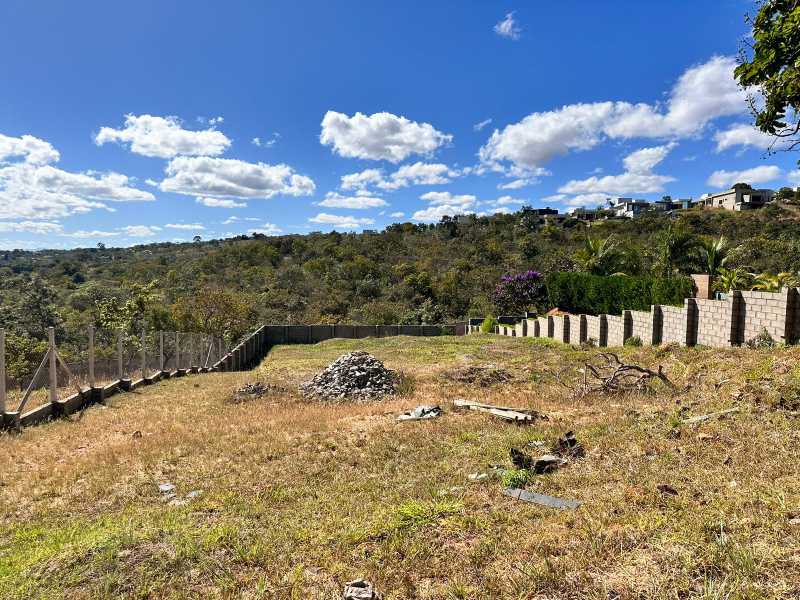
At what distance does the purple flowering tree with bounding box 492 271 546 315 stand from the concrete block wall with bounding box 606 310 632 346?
14.6m

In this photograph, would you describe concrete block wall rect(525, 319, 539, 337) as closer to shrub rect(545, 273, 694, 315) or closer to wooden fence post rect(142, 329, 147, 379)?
shrub rect(545, 273, 694, 315)

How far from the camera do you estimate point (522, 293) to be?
3056cm

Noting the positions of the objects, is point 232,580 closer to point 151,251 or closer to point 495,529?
point 495,529

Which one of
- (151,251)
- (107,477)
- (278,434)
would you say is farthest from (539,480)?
(151,251)

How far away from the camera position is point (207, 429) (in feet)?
25.9

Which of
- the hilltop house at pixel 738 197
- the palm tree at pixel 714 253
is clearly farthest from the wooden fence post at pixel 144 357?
the hilltop house at pixel 738 197

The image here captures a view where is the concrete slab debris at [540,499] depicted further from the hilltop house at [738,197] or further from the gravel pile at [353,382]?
the hilltop house at [738,197]

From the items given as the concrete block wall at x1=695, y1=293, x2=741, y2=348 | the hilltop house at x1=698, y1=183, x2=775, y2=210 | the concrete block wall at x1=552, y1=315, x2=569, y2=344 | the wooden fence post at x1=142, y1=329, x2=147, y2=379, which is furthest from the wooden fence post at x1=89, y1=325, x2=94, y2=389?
the hilltop house at x1=698, y1=183, x2=775, y2=210

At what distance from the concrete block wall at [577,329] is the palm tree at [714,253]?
26.6 feet

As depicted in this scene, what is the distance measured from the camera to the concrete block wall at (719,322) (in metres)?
10.6

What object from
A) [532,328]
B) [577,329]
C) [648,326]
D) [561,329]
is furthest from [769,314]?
[532,328]

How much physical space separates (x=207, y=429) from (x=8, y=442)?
117 inches

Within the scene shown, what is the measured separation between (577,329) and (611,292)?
4.32 m

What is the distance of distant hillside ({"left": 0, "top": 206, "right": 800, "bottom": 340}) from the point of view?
103 ft
